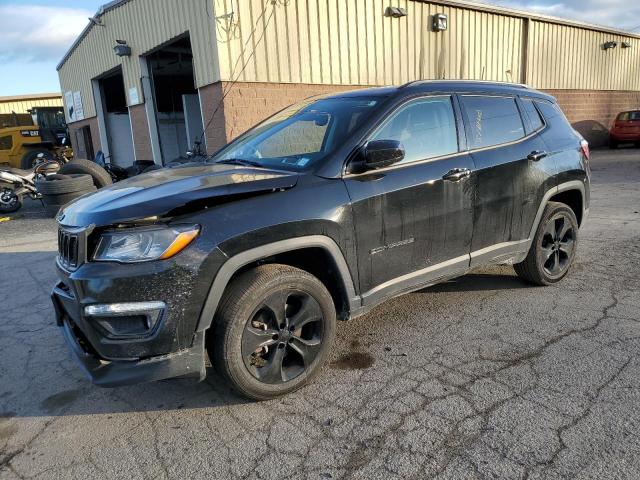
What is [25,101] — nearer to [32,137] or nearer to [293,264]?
[32,137]

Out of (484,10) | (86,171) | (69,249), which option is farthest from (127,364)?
(484,10)

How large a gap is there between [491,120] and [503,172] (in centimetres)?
48

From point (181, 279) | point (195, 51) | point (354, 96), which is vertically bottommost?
point (181, 279)

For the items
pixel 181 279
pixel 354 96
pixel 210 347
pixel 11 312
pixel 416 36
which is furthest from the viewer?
A: pixel 416 36

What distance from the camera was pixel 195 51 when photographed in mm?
9945

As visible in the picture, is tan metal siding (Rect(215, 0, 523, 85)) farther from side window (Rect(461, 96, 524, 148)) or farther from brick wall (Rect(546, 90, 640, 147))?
side window (Rect(461, 96, 524, 148))

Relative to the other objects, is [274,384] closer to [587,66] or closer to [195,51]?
[195,51]

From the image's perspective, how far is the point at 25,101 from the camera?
34.3 m

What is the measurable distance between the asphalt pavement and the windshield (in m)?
1.44

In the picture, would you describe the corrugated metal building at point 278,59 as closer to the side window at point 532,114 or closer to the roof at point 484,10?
the roof at point 484,10

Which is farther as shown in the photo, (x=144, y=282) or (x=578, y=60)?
(x=578, y=60)

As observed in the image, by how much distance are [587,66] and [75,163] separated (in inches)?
757

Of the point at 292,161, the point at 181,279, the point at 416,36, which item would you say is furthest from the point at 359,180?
the point at 416,36

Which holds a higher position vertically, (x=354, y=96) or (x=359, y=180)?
(x=354, y=96)
